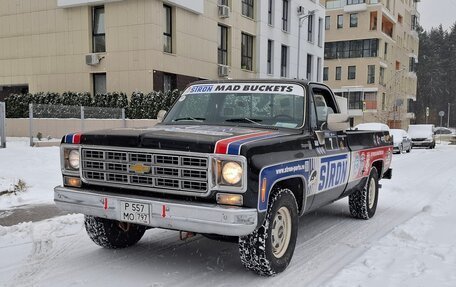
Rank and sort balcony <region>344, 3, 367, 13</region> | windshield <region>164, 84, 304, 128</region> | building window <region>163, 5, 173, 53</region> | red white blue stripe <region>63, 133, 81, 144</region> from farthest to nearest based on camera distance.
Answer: balcony <region>344, 3, 367, 13</region>, building window <region>163, 5, 173, 53</region>, windshield <region>164, 84, 304, 128</region>, red white blue stripe <region>63, 133, 81, 144</region>

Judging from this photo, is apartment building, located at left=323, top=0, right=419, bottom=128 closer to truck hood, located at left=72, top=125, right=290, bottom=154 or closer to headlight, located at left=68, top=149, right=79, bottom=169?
truck hood, located at left=72, top=125, right=290, bottom=154

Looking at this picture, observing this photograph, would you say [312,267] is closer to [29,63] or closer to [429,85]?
[29,63]

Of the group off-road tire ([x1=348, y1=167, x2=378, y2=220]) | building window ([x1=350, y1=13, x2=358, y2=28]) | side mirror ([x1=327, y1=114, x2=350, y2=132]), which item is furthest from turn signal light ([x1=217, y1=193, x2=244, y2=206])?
building window ([x1=350, y1=13, x2=358, y2=28])

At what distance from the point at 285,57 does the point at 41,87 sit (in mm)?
17404

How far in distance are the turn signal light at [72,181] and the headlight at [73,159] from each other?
0.13m

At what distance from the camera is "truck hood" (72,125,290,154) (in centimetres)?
412

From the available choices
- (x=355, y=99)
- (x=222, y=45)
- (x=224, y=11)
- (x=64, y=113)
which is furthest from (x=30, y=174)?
(x=355, y=99)

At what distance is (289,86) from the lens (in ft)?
19.1

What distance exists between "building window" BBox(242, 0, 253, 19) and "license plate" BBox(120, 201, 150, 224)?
2577 centimetres

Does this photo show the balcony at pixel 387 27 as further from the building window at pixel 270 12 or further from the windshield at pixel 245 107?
the windshield at pixel 245 107

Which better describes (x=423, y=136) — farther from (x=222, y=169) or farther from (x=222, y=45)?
(x=222, y=169)

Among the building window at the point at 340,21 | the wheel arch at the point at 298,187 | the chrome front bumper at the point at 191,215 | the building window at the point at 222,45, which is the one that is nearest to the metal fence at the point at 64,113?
the building window at the point at 222,45

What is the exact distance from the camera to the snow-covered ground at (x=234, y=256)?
14.9 feet

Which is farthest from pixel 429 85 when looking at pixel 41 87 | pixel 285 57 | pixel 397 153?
pixel 41 87
